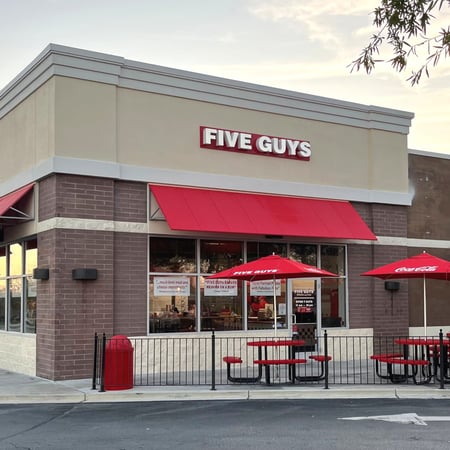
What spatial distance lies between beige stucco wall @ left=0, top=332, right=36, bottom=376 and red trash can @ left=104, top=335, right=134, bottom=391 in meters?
3.15

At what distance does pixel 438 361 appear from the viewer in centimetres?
1420

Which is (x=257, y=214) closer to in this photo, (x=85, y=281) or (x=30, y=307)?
(x=85, y=281)

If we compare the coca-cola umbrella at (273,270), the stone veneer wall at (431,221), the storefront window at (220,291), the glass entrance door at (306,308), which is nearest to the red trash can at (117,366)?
the coca-cola umbrella at (273,270)

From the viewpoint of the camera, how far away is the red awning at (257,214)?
15477mm

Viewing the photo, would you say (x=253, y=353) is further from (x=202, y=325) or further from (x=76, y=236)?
(x=76, y=236)

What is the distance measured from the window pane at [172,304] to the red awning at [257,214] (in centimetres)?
154

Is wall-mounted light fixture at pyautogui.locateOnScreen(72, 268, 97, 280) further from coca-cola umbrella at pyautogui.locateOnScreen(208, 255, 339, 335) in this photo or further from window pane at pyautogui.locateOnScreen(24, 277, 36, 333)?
coca-cola umbrella at pyautogui.locateOnScreen(208, 255, 339, 335)

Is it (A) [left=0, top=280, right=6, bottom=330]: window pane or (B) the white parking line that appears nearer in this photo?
(B) the white parking line

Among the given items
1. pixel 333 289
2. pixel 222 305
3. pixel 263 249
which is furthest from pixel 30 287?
pixel 333 289

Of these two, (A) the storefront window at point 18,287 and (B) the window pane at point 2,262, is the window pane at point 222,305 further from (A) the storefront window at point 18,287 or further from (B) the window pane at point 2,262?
(B) the window pane at point 2,262

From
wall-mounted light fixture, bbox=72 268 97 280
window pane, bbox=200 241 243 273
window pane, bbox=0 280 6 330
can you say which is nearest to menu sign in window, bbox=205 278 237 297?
window pane, bbox=200 241 243 273

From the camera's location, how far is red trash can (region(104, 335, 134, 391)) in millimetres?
12781

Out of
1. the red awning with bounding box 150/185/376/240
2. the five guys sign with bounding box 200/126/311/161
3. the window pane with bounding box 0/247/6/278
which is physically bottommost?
the window pane with bounding box 0/247/6/278

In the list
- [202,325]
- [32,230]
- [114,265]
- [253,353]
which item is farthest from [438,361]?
[32,230]
